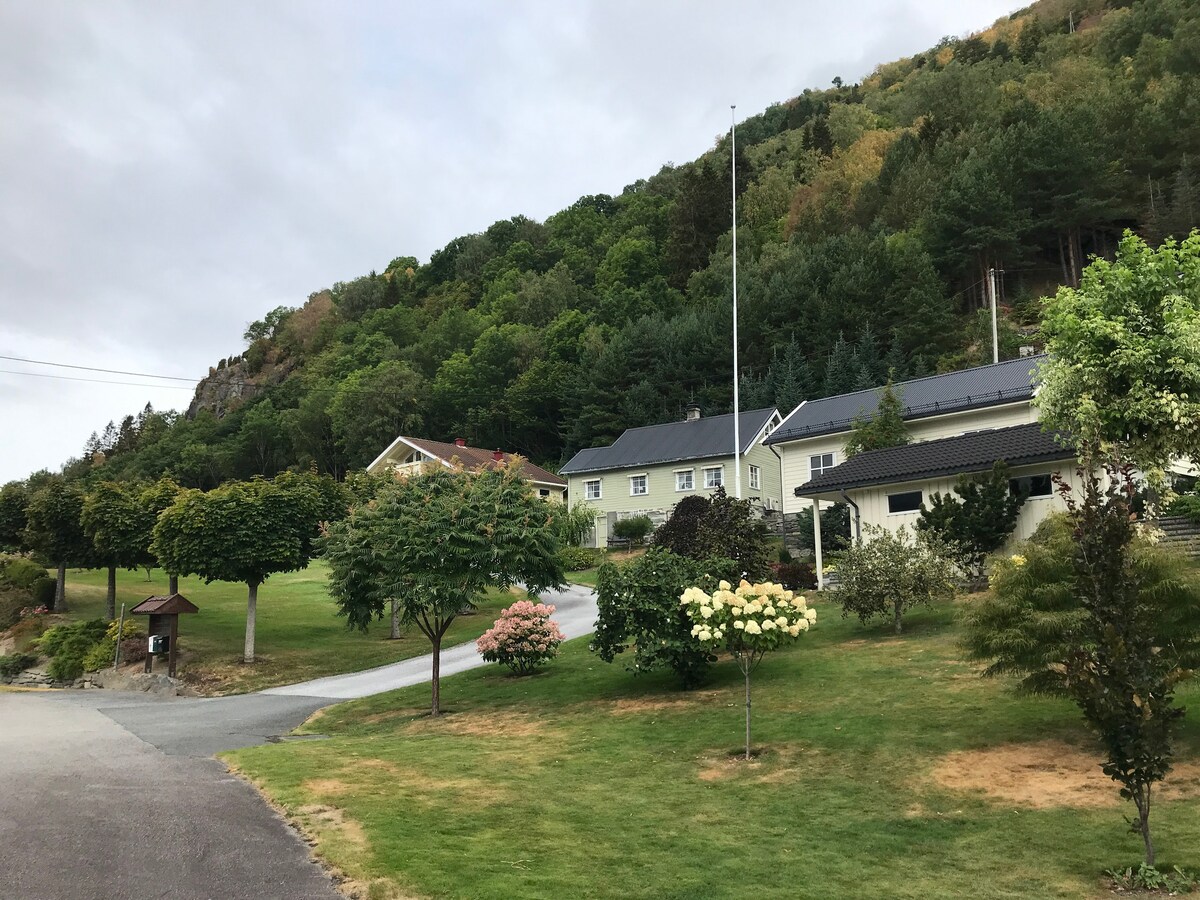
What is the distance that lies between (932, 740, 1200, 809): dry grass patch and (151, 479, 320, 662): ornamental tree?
1934cm

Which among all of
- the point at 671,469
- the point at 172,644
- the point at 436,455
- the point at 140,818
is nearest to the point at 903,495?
the point at 140,818

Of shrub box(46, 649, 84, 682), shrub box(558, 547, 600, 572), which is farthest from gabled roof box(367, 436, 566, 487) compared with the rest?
shrub box(46, 649, 84, 682)

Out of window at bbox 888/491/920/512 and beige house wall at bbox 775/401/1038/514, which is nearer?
window at bbox 888/491/920/512

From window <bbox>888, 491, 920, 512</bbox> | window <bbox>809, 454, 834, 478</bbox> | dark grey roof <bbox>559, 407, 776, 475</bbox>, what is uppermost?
dark grey roof <bbox>559, 407, 776, 475</bbox>

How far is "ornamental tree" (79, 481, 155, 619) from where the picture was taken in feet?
93.5

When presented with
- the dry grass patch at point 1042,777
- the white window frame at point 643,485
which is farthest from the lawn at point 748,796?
the white window frame at point 643,485

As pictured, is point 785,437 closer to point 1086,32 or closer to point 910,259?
A: point 910,259

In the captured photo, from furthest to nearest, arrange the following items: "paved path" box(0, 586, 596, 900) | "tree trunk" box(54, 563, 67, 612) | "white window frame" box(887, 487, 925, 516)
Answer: "tree trunk" box(54, 563, 67, 612) < "white window frame" box(887, 487, 925, 516) < "paved path" box(0, 586, 596, 900)

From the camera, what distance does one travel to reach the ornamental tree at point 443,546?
16.2 metres

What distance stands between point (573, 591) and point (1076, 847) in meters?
28.6

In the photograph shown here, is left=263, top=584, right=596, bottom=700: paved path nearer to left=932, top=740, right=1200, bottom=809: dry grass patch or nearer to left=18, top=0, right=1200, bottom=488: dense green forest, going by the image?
left=932, top=740, right=1200, bottom=809: dry grass patch

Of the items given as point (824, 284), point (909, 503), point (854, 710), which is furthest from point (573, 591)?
point (824, 284)

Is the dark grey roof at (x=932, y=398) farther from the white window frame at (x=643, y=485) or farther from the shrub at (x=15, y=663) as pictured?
the shrub at (x=15, y=663)

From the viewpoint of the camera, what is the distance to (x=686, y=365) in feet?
204
